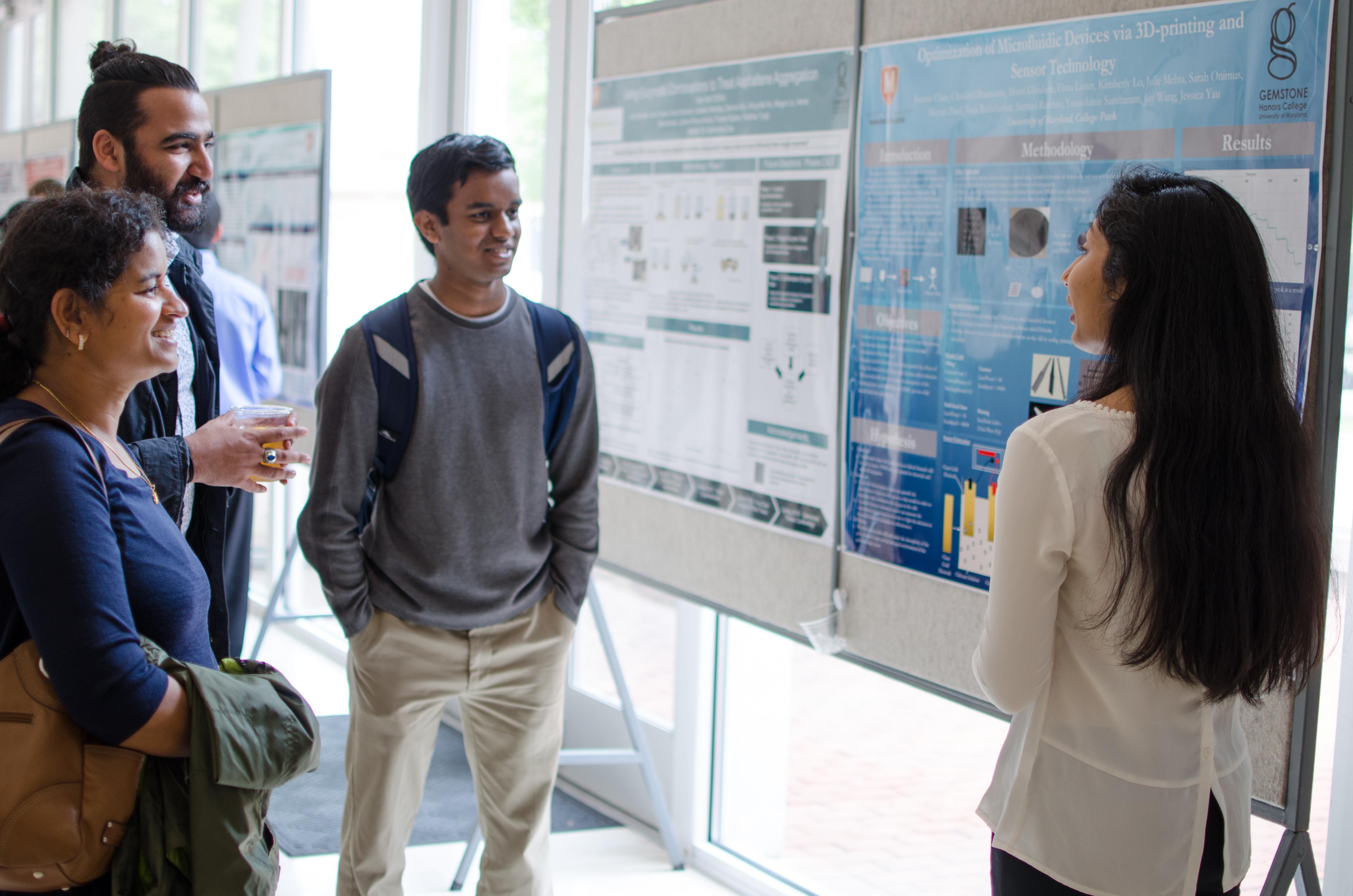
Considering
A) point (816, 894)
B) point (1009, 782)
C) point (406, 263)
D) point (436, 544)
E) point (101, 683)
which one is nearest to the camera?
point (101, 683)

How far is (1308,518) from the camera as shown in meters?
1.35

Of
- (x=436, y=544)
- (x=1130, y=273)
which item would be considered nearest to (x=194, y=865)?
(x=436, y=544)

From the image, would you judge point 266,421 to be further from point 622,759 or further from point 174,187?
point 622,759

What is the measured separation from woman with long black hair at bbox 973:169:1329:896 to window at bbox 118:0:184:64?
5662mm

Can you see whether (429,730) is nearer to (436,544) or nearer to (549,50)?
(436,544)

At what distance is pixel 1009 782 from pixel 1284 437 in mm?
544

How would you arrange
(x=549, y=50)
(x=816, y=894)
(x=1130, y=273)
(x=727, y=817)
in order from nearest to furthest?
(x=1130, y=273)
(x=816, y=894)
(x=727, y=817)
(x=549, y=50)

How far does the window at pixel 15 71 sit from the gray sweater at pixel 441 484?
7.70 meters

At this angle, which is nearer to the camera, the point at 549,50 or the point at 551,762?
the point at 551,762

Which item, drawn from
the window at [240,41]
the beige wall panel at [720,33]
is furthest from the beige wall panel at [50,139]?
the beige wall panel at [720,33]

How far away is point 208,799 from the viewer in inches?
51.6

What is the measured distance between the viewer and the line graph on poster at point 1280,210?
5.43 ft

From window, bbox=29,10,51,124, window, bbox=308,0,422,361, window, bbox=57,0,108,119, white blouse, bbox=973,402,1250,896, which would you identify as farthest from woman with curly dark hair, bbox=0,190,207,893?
window, bbox=29,10,51,124

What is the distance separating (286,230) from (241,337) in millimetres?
889
